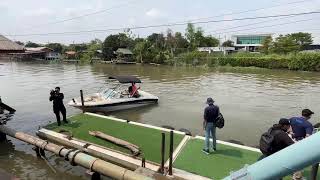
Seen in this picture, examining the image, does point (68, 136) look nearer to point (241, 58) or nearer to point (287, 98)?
point (287, 98)

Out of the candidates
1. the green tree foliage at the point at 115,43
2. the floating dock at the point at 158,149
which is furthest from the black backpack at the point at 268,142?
the green tree foliage at the point at 115,43

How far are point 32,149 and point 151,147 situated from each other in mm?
5644

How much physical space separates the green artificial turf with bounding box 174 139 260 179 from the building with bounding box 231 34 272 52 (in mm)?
113233

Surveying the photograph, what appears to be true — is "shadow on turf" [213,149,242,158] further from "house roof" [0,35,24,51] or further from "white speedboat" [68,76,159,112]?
"house roof" [0,35,24,51]

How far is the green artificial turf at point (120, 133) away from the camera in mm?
12523

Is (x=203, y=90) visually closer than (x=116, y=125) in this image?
No

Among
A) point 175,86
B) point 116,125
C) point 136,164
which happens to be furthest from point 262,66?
point 136,164

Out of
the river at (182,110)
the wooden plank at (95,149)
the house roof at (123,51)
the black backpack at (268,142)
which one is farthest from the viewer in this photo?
the house roof at (123,51)

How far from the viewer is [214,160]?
11.1 metres

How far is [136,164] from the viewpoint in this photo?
11.0 meters

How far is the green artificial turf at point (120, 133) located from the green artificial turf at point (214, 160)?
829 mm

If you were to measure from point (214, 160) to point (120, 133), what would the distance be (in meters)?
5.03

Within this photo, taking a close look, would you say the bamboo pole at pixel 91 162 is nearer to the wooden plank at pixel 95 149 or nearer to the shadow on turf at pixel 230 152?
the wooden plank at pixel 95 149

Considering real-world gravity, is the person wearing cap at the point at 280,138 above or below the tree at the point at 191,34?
below
